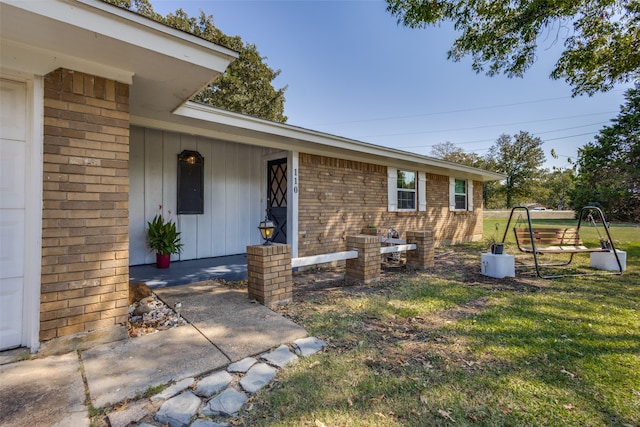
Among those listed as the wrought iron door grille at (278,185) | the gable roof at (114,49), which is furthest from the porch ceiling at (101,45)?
the wrought iron door grille at (278,185)

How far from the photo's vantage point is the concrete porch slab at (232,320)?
8.34ft

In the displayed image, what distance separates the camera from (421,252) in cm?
590

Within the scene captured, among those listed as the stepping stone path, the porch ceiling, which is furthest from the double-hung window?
the stepping stone path

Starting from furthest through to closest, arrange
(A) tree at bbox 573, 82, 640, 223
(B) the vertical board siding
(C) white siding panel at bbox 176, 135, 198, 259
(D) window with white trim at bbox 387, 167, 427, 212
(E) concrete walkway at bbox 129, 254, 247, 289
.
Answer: (A) tree at bbox 573, 82, 640, 223 < (D) window with white trim at bbox 387, 167, 427, 212 < (C) white siding panel at bbox 176, 135, 198, 259 < (B) the vertical board siding < (E) concrete walkway at bbox 129, 254, 247, 289

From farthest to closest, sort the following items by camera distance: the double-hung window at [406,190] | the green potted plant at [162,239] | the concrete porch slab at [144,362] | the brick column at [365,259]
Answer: the double-hung window at [406,190]
the green potted plant at [162,239]
the brick column at [365,259]
the concrete porch slab at [144,362]

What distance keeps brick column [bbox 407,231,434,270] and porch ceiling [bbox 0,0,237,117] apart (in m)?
4.78

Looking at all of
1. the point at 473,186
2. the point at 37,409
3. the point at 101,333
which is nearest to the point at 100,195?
the point at 101,333

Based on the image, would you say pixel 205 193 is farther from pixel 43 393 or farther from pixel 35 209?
pixel 43 393

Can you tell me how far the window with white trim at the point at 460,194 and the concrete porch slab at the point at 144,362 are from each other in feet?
31.4

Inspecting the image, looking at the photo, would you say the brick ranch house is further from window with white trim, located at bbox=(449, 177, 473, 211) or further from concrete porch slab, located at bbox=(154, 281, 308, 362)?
window with white trim, located at bbox=(449, 177, 473, 211)

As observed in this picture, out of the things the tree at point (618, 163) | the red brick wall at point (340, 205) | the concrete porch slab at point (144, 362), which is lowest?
the concrete porch slab at point (144, 362)

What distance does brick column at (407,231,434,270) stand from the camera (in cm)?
589

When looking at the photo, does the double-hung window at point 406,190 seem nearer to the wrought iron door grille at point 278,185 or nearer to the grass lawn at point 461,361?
the wrought iron door grille at point 278,185

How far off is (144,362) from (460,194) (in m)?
10.9
